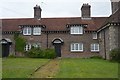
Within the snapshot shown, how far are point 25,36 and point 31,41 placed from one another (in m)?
1.42

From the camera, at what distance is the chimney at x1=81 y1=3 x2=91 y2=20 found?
48.4 metres

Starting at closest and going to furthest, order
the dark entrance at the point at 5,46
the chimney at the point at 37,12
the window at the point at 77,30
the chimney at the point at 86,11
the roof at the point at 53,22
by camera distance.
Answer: the window at the point at 77,30 → the dark entrance at the point at 5,46 → the roof at the point at 53,22 → the chimney at the point at 86,11 → the chimney at the point at 37,12

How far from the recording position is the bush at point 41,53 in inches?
1640

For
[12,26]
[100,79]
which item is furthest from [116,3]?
[100,79]

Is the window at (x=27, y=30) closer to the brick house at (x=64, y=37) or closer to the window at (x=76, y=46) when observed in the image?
the brick house at (x=64, y=37)

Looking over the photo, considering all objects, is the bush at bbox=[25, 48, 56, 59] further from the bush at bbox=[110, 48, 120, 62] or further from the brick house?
the bush at bbox=[110, 48, 120, 62]

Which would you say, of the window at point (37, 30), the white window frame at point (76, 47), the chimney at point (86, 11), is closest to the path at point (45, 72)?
the white window frame at point (76, 47)

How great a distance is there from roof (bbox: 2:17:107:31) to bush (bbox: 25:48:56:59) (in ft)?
16.6

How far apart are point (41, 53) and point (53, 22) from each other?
360 inches

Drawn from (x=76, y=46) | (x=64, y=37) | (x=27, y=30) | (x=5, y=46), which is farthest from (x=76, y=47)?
(x=5, y=46)

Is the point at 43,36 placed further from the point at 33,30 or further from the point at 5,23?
the point at 5,23

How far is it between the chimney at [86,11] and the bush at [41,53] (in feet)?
35.3

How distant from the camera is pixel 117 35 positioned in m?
34.0

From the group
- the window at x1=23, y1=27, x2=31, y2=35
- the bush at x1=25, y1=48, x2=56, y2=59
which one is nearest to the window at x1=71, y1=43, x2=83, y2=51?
the bush at x1=25, y1=48, x2=56, y2=59
